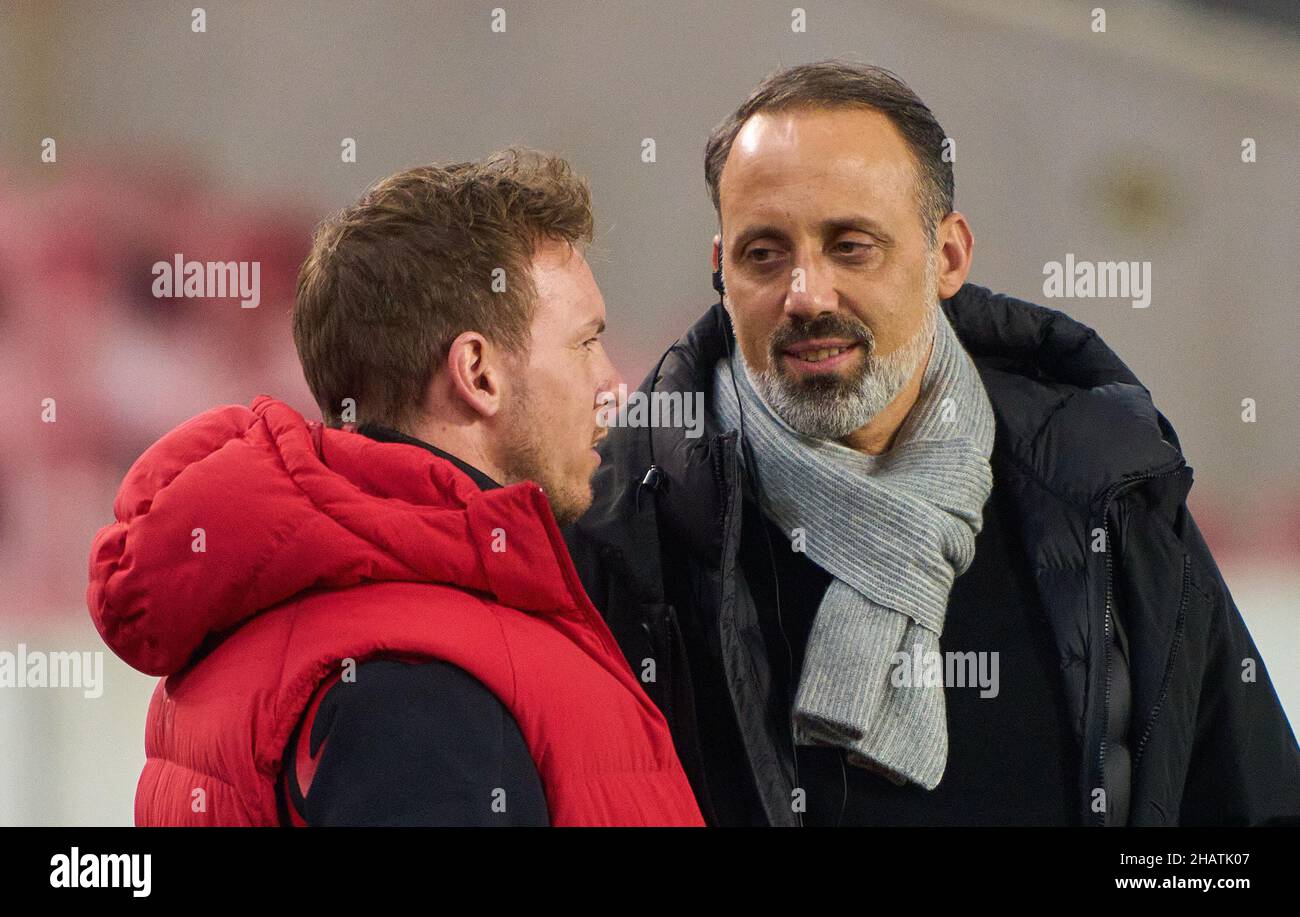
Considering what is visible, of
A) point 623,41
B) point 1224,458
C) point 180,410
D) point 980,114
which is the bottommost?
point 1224,458

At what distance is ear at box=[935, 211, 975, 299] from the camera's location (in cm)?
160

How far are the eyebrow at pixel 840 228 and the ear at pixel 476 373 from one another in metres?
0.38

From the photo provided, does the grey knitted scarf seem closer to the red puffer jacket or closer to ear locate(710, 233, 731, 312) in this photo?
ear locate(710, 233, 731, 312)

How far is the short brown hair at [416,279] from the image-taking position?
129 centimetres

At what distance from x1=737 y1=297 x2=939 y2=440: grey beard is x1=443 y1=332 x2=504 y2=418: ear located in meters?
0.38

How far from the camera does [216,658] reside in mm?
1188

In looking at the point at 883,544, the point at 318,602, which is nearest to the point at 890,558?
the point at 883,544

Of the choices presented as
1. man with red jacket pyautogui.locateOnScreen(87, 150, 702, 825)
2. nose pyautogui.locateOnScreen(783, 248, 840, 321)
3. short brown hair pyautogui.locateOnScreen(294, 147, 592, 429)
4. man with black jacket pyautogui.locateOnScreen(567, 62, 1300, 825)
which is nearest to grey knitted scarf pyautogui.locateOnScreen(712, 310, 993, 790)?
man with black jacket pyautogui.locateOnScreen(567, 62, 1300, 825)

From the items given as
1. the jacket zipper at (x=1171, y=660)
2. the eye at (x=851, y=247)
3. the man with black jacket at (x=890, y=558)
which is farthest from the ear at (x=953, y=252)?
the jacket zipper at (x=1171, y=660)

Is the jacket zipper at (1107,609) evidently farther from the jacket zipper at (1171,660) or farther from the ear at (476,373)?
the ear at (476,373)
